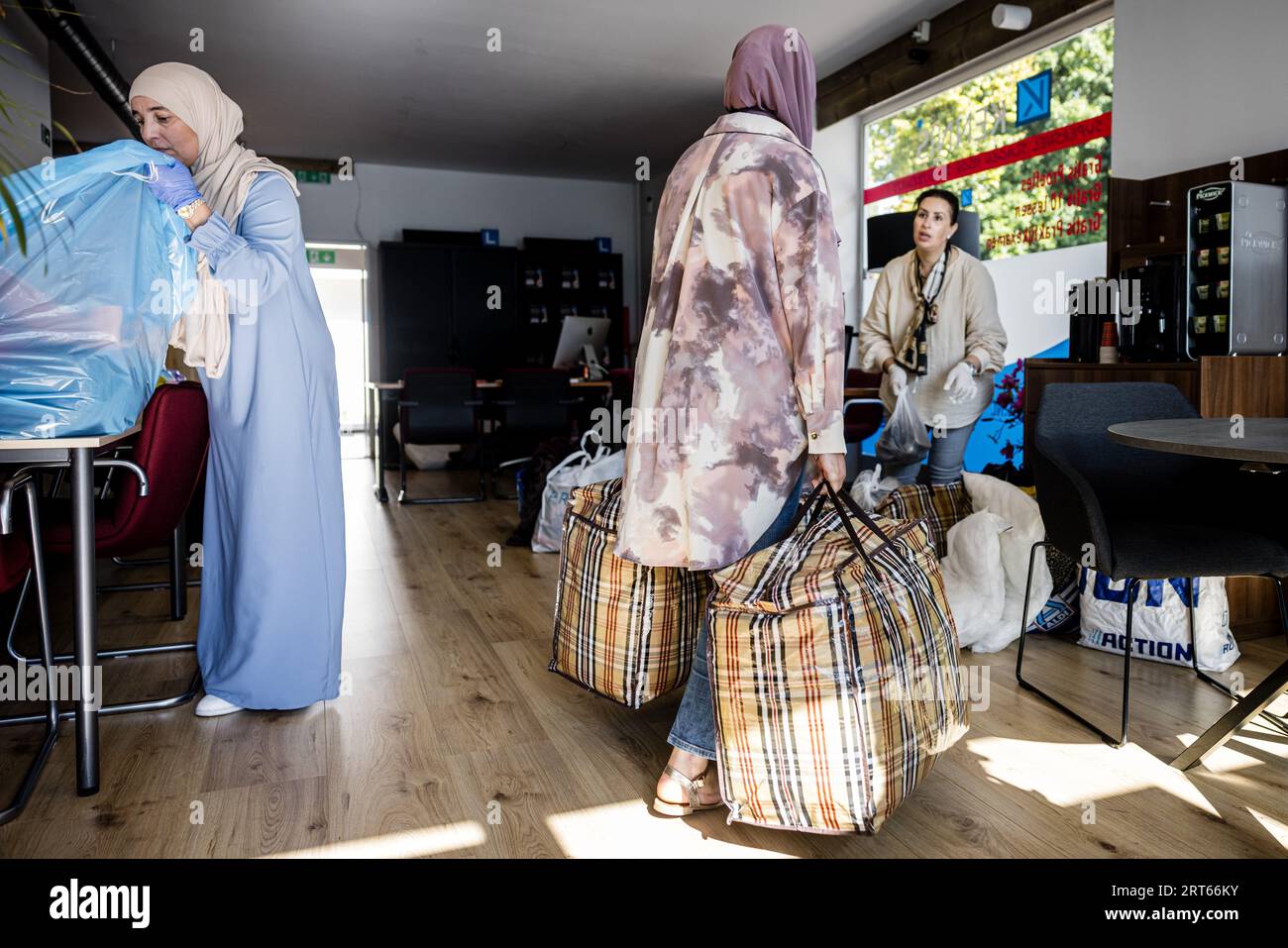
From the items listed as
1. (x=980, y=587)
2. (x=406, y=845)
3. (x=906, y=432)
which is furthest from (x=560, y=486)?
(x=406, y=845)

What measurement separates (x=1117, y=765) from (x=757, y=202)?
1479 mm

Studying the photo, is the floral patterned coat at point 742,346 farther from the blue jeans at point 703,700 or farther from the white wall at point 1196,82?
the white wall at point 1196,82

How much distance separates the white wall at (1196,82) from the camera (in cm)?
351

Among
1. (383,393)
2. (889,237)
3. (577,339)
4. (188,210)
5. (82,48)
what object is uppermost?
(82,48)

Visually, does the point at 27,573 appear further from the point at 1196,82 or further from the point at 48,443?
the point at 1196,82

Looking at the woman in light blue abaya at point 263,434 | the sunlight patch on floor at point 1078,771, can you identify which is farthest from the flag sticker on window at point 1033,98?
the woman in light blue abaya at point 263,434

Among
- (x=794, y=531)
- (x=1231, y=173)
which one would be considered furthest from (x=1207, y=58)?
(x=794, y=531)

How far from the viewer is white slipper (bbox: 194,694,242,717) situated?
2404mm

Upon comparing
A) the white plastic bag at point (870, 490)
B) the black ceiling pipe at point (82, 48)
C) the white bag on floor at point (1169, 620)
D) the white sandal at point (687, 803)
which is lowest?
the white sandal at point (687, 803)

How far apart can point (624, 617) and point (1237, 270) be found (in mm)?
2429

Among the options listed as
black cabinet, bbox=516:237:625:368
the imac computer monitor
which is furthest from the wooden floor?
black cabinet, bbox=516:237:625:368

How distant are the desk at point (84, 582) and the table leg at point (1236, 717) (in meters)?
2.36

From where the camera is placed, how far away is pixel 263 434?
2307 millimetres
